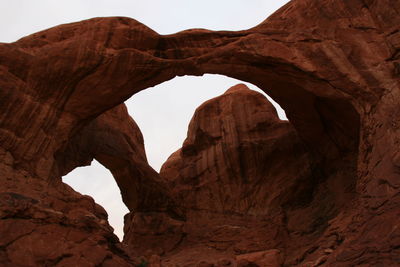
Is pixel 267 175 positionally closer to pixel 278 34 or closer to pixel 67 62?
pixel 278 34

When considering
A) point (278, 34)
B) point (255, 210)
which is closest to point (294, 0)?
point (278, 34)

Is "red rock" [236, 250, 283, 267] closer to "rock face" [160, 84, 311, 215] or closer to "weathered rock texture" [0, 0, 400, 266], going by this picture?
"weathered rock texture" [0, 0, 400, 266]

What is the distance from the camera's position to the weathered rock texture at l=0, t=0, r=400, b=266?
46.8ft

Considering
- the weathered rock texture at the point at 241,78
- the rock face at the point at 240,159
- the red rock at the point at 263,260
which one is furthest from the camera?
the rock face at the point at 240,159

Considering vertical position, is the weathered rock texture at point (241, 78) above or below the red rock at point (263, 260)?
above

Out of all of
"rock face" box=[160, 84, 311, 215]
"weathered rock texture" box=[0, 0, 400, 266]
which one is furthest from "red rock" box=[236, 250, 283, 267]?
"rock face" box=[160, 84, 311, 215]

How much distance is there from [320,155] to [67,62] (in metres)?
12.4

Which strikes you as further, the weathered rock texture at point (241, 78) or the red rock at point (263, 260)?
the red rock at point (263, 260)

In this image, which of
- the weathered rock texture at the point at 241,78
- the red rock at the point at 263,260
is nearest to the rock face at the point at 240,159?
the weathered rock texture at the point at 241,78

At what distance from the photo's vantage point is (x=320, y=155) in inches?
883

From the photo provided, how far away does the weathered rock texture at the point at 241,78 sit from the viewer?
14.3 metres

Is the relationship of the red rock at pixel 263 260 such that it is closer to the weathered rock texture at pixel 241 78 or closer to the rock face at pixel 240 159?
the weathered rock texture at pixel 241 78

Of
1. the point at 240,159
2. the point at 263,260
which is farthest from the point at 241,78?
the point at 240,159

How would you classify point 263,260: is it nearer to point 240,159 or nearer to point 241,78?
point 241,78
